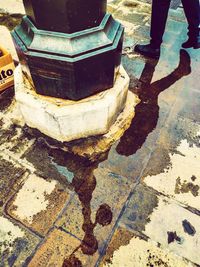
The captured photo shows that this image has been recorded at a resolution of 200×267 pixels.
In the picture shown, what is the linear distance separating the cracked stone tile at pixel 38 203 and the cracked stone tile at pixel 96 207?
3.2 inches

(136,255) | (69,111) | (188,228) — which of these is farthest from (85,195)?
(188,228)

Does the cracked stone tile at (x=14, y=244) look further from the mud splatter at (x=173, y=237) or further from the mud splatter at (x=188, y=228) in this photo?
the mud splatter at (x=188, y=228)

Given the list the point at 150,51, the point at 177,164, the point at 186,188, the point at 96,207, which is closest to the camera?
the point at 96,207

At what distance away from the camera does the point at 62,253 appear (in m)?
1.66

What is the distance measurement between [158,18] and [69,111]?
1.75 m

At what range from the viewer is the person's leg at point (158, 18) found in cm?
267

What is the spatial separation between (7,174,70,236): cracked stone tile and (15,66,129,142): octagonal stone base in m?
0.46

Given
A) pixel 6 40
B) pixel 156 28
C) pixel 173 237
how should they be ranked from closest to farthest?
pixel 173 237
pixel 156 28
pixel 6 40

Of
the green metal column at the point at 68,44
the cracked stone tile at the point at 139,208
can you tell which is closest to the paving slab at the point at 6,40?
the green metal column at the point at 68,44

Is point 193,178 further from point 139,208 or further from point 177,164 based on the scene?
point 139,208

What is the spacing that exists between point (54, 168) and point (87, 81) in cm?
81

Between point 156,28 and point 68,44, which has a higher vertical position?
point 68,44

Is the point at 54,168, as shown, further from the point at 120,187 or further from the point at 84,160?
the point at 120,187

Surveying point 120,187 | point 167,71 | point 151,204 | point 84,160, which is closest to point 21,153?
point 84,160
